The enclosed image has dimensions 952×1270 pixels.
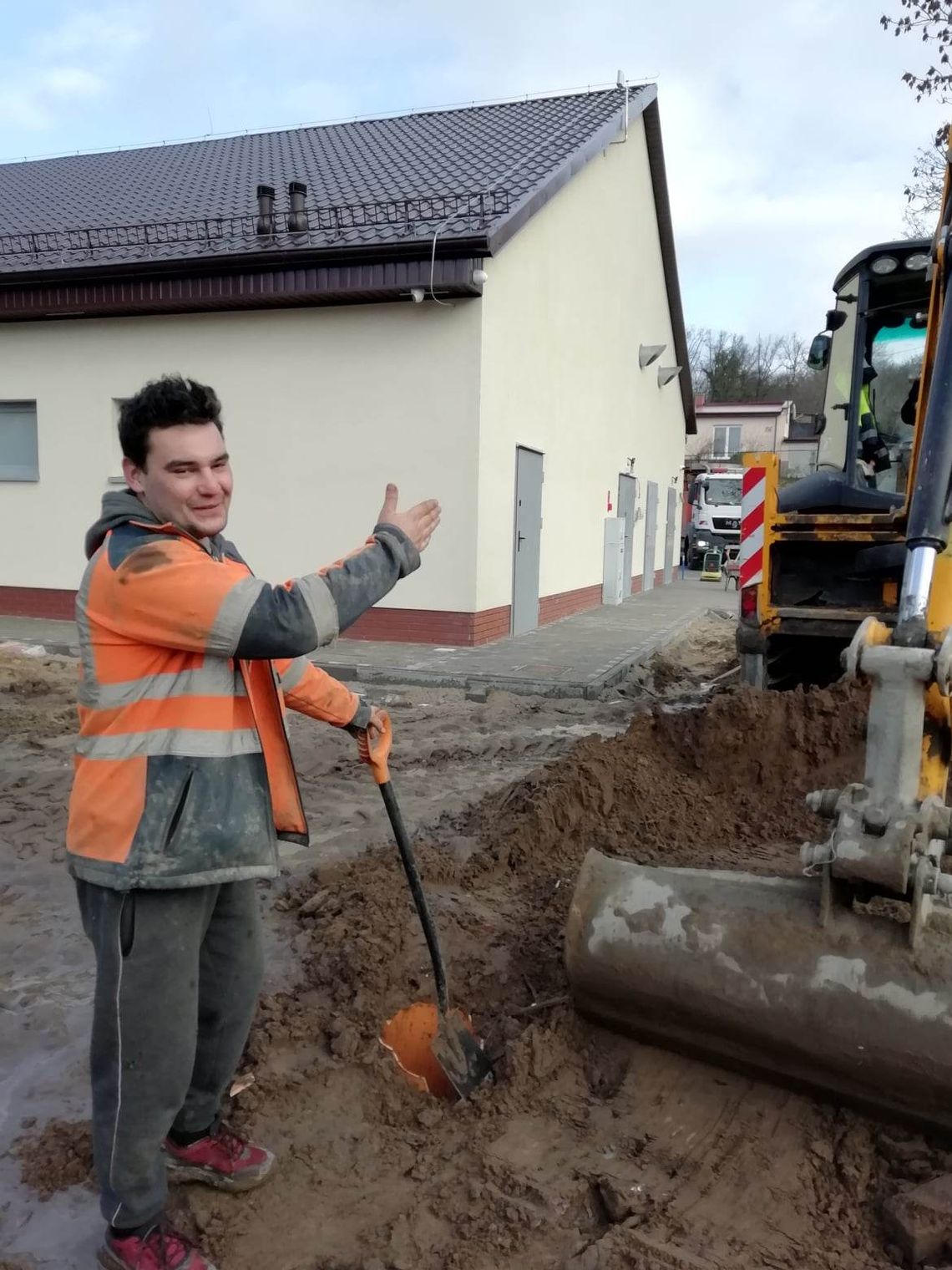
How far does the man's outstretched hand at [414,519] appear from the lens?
215cm

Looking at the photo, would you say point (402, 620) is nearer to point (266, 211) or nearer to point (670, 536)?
point (266, 211)

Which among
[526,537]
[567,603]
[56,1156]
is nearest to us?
[56,1156]

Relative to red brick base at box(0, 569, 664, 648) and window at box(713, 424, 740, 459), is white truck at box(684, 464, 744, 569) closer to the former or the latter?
window at box(713, 424, 740, 459)

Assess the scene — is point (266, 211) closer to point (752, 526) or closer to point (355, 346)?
point (355, 346)

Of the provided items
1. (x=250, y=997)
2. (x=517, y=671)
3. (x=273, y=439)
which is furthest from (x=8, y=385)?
(x=250, y=997)

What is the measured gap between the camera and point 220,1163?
2.31m

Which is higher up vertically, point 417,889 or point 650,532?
point 650,532

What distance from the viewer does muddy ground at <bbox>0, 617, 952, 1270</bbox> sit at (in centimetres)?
218

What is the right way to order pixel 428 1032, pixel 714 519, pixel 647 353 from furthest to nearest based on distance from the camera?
pixel 714 519, pixel 647 353, pixel 428 1032

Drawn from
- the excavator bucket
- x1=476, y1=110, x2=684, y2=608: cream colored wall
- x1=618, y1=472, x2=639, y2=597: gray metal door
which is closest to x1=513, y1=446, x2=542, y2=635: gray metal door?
x1=476, y1=110, x2=684, y2=608: cream colored wall

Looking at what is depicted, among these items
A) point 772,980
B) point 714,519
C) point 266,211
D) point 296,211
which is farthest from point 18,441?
point 714,519

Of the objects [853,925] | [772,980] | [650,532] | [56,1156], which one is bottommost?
[56,1156]

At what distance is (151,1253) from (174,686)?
1225mm

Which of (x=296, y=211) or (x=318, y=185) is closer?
(x=296, y=211)
